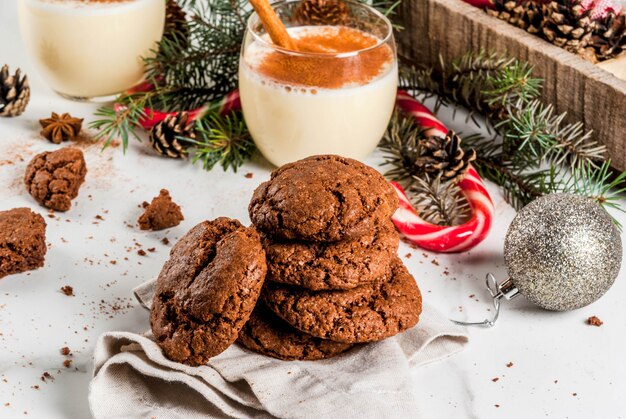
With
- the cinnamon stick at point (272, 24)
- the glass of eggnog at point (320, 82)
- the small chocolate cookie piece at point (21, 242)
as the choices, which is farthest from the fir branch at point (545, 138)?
the small chocolate cookie piece at point (21, 242)

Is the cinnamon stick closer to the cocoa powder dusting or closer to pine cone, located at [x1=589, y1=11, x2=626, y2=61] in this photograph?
the cocoa powder dusting

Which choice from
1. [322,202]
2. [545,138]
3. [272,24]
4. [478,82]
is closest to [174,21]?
[272,24]

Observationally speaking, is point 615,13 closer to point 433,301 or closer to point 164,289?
point 433,301

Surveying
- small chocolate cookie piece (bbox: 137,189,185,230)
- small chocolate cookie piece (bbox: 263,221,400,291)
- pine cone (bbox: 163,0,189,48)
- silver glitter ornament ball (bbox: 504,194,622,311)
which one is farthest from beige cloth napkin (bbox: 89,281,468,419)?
pine cone (bbox: 163,0,189,48)

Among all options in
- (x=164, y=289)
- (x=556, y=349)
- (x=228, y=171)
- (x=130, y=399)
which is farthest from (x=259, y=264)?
(x=228, y=171)

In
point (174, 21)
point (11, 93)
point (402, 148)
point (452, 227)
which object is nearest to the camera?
point (452, 227)

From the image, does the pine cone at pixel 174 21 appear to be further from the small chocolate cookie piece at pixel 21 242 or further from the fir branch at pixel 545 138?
the fir branch at pixel 545 138

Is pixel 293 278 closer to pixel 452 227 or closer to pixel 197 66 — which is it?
pixel 452 227
